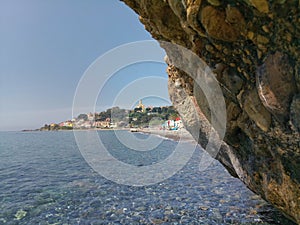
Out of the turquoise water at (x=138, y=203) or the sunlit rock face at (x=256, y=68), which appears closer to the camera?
the sunlit rock face at (x=256, y=68)

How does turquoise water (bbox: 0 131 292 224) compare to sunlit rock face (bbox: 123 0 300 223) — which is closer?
sunlit rock face (bbox: 123 0 300 223)

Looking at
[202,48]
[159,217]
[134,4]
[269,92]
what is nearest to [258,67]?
[269,92]

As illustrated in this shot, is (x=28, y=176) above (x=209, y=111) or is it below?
below

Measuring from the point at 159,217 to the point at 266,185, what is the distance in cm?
469

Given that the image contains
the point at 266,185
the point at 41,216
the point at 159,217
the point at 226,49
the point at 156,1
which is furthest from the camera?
the point at 41,216

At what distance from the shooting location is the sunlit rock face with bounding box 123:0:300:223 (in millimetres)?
3500

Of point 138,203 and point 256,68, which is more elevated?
point 256,68

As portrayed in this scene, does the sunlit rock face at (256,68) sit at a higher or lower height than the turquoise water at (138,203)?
higher

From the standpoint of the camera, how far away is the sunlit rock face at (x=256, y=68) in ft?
11.5

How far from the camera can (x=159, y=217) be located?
9.00 meters

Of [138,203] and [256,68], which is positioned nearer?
[256,68]

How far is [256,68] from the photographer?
13.5 ft

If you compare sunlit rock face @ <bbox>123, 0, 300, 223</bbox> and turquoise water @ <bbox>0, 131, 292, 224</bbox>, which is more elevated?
sunlit rock face @ <bbox>123, 0, 300, 223</bbox>

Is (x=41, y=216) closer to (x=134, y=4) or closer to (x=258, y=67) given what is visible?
(x=134, y=4)
